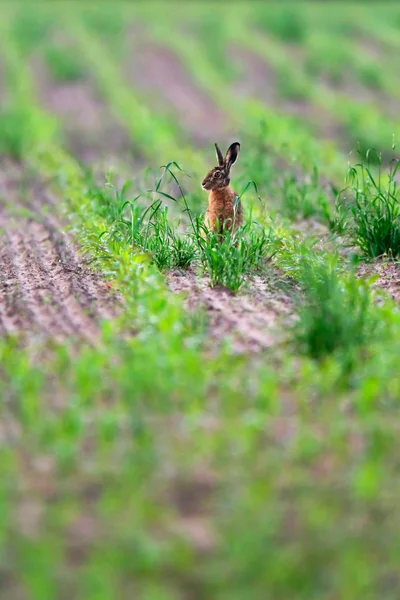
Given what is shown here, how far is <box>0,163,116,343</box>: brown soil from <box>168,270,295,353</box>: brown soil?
0.50 m

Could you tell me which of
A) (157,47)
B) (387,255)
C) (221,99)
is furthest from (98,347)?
(157,47)

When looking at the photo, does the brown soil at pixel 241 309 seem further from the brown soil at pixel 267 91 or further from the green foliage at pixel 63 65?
the green foliage at pixel 63 65

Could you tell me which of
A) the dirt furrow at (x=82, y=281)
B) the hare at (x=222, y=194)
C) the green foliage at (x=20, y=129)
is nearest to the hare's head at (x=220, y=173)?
the hare at (x=222, y=194)

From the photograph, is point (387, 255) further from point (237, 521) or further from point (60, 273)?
point (237, 521)

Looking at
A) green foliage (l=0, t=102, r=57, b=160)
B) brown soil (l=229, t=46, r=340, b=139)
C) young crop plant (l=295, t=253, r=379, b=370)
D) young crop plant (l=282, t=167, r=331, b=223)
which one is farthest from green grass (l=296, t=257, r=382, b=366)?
brown soil (l=229, t=46, r=340, b=139)

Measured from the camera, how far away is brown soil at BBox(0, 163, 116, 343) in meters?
5.52

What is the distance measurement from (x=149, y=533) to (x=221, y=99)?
40.8 ft

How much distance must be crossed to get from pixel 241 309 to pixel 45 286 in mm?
1364

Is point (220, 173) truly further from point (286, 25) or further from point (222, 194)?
point (286, 25)

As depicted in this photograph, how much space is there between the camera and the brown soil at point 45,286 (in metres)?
5.52

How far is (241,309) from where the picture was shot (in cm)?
573

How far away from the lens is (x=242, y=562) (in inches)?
131

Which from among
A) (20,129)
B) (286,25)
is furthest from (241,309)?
(286,25)

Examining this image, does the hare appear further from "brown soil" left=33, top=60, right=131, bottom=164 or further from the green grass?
"brown soil" left=33, top=60, right=131, bottom=164
